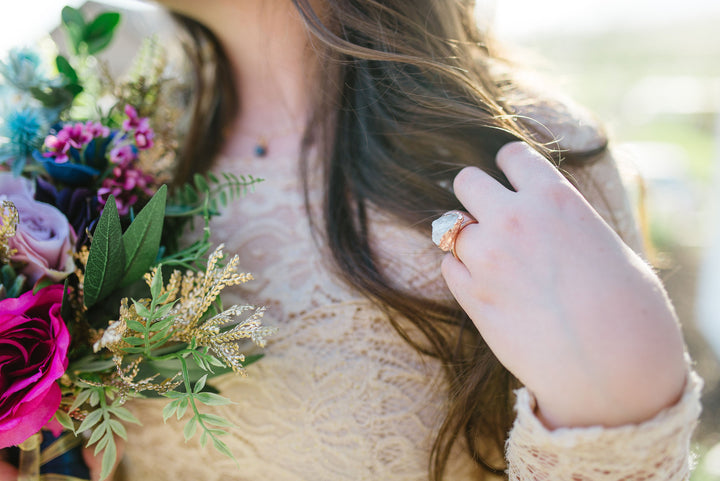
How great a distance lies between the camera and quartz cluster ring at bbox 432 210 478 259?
0.87 meters

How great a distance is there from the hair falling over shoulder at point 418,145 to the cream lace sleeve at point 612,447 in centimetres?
24

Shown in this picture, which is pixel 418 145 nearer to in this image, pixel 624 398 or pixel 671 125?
pixel 624 398

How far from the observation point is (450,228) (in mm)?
864

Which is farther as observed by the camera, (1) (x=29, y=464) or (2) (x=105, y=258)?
(1) (x=29, y=464)

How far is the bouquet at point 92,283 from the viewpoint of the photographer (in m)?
0.74

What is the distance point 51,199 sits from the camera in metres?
0.98

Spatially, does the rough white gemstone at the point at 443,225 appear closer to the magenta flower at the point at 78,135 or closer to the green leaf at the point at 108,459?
the green leaf at the point at 108,459

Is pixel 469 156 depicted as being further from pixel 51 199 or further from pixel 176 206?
pixel 51 199

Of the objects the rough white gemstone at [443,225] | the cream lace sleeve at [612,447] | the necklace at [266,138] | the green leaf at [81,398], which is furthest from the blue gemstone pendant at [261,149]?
the cream lace sleeve at [612,447]

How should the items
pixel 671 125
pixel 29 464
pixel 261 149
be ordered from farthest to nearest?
pixel 671 125 < pixel 261 149 < pixel 29 464

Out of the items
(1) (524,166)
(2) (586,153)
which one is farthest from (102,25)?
(2) (586,153)

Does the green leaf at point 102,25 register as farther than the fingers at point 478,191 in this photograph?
Yes

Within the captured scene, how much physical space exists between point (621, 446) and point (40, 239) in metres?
0.99

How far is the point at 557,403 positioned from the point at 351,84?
2.72ft
